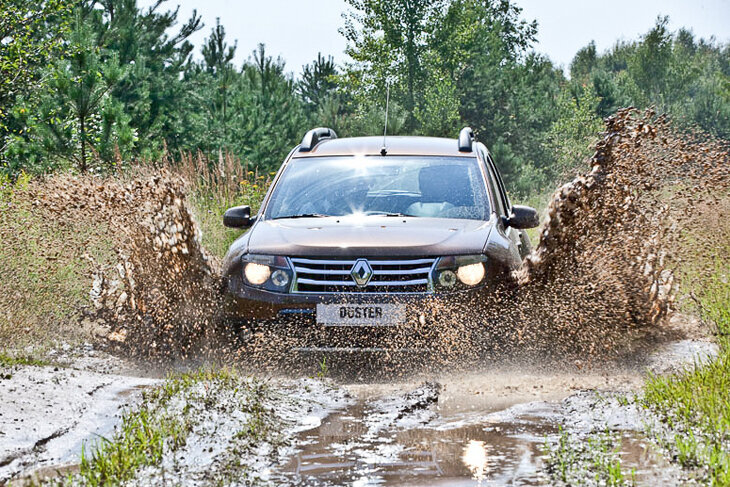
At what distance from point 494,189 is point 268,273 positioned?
2.08 meters

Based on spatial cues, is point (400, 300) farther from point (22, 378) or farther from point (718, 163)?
point (718, 163)

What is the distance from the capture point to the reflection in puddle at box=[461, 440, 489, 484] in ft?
14.0

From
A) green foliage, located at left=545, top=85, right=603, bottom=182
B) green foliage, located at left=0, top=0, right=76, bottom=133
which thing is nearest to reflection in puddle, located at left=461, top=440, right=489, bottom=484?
green foliage, located at left=0, top=0, right=76, bottom=133

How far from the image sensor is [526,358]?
6.68 meters

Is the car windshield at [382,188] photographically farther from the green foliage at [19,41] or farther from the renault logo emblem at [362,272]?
the green foliage at [19,41]

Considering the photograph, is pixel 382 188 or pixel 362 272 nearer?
pixel 362 272

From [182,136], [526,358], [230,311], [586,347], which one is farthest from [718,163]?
[182,136]

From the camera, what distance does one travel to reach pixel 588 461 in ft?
14.3

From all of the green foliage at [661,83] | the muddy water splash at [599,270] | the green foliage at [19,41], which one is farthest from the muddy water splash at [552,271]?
the green foliage at [661,83]

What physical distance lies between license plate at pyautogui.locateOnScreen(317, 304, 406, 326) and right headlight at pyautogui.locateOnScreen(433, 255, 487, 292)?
33 cm

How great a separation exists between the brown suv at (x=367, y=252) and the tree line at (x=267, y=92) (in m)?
6.57

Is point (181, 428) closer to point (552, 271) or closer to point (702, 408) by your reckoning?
point (702, 408)

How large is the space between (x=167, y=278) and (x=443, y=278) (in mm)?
2207

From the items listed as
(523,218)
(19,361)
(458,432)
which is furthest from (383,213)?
(19,361)
